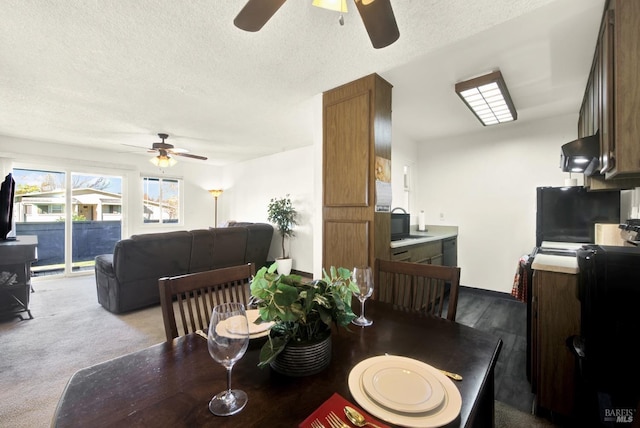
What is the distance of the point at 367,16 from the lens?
51.1 inches

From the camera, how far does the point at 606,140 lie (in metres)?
1.50

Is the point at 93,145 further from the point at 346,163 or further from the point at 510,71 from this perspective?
the point at 510,71

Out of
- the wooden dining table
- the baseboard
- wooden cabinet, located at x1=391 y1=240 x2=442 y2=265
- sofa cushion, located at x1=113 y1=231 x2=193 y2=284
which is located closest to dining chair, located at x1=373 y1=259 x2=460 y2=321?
the wooden dining table

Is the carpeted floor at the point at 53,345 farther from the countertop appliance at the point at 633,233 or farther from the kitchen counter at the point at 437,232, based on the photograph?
the countertop appliance at the point at 633,233

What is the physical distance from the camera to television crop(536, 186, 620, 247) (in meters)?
2.75

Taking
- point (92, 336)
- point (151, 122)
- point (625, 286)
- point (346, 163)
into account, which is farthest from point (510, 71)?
point (92, 336)

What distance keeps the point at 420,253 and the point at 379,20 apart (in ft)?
8.03

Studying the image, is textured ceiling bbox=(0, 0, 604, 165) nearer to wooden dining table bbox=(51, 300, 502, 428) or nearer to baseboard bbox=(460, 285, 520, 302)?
wooden dining table bbox=(51, 300, 502, 428)

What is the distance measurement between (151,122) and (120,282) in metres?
2.16

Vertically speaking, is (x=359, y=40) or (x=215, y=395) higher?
(x=359, y=40)

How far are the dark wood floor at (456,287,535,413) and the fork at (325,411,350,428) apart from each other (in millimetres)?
1699

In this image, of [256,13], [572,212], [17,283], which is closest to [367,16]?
[256,13]

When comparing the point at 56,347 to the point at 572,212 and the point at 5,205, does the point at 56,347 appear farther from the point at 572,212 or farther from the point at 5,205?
the point at 572,212

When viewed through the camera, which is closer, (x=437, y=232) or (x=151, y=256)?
(x=151, y=256)
